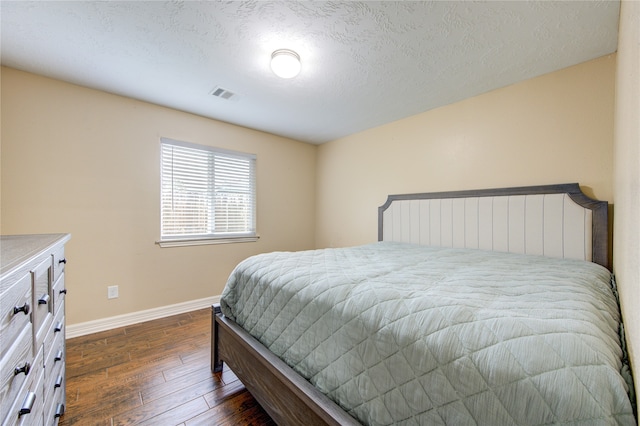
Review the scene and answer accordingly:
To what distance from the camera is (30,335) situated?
0.77 metres

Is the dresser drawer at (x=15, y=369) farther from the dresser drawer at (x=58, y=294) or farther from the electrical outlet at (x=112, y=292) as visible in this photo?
the electrical outlet at (x=112, y=292)

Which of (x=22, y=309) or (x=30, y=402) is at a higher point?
(x=22, y=309)

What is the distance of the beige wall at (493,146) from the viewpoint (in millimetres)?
1870

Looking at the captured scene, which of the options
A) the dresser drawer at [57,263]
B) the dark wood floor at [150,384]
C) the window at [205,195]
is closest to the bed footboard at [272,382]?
the dark wood floor at [150,384]

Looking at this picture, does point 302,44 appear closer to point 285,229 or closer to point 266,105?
point 266,105

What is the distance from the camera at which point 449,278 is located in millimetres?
1258

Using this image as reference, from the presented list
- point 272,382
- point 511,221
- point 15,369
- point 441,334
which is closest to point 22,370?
point 15,369

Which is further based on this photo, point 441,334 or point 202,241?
point 202,241

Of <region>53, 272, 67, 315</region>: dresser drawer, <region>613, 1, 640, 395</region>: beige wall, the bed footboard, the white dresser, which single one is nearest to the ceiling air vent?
the white dresser

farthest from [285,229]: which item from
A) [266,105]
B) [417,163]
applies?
[417,163]

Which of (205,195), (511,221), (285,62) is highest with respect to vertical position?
(285,62)

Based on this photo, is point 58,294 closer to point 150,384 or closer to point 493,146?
point 150,384

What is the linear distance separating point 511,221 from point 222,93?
110 inches

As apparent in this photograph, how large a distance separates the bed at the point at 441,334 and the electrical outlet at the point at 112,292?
55.5 inches
